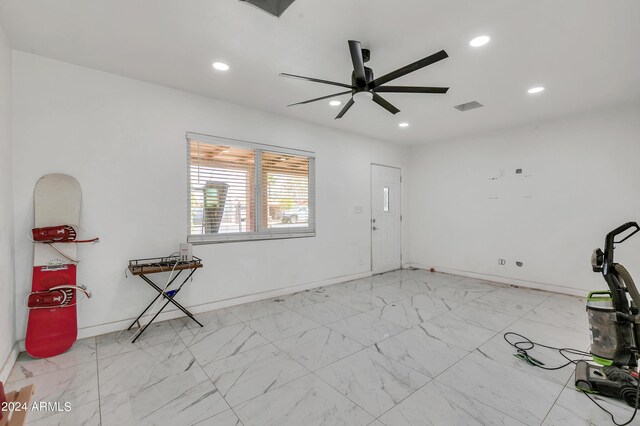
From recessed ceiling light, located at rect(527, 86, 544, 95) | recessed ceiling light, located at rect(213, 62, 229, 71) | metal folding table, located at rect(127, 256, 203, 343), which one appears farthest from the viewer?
recessed ceiling light, located at rect(527, 86, 544, 95)

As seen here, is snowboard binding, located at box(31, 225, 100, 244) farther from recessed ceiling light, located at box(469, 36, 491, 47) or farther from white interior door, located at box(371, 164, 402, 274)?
white interior door, located at box(371, 164, 402, 274)

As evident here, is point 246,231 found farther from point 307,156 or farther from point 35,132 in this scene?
point 35,132

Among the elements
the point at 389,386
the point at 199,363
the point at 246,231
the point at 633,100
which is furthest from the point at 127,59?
the point at 633,100

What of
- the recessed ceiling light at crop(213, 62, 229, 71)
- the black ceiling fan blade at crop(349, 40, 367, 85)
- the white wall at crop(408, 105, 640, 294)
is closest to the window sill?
the recessed ceiling light at crop(213, 62, 229, 71)

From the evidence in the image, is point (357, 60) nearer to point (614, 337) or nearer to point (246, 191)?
point (246, 191)

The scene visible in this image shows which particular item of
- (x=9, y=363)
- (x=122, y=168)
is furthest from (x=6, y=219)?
(x=9, y=363)

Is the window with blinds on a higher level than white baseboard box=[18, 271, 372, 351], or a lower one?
higher

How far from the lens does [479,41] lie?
97.2 inches

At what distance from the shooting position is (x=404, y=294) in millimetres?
4426

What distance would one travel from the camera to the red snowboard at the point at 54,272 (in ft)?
8.34

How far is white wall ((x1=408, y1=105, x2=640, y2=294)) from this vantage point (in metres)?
4.04

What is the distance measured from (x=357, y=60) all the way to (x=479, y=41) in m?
1.13

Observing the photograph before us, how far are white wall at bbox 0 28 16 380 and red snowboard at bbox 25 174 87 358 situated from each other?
0.48ft

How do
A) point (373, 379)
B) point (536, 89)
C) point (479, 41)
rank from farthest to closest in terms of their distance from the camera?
point (536, 89)
point (479, 41)
point (373, 379)
